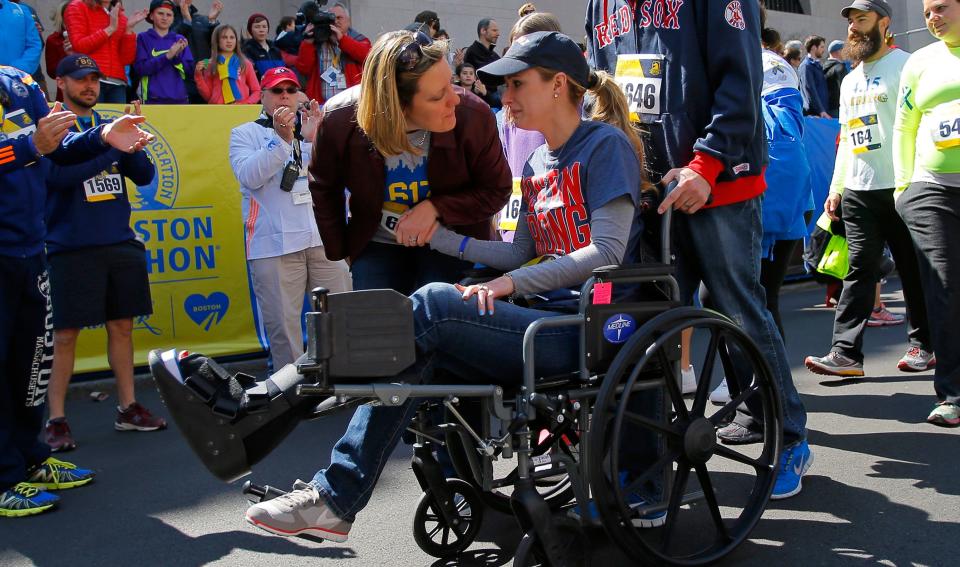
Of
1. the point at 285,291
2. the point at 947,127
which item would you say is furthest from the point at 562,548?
the point at 285,291

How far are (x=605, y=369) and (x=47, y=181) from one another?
341cm

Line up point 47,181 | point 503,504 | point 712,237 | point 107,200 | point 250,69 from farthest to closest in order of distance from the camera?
point 250,69 < point 107,200 < point 47,181 < point 712,237 < point 503,504

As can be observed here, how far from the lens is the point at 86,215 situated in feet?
17.1

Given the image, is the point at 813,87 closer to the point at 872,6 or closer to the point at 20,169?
the point at 872,6

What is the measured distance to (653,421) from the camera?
278cm

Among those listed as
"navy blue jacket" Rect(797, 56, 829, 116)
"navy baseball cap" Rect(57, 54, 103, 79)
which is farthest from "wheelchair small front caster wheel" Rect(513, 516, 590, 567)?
"navy blue jacket" Rect(797, 56, 829, 116)

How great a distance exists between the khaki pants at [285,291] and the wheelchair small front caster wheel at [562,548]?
3552 mm

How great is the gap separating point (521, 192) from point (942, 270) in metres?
2.06

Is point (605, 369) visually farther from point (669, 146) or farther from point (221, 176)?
point (221, 176)

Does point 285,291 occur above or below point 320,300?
below

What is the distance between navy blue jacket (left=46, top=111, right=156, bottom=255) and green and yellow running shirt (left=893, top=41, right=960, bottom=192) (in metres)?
3.93

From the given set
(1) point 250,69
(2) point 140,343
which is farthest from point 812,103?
(2) point 140,343

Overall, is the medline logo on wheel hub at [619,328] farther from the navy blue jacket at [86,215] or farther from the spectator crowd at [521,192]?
the navy blue jacket at [86,215]

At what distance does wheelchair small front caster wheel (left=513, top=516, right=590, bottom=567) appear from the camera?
257 centimetres
